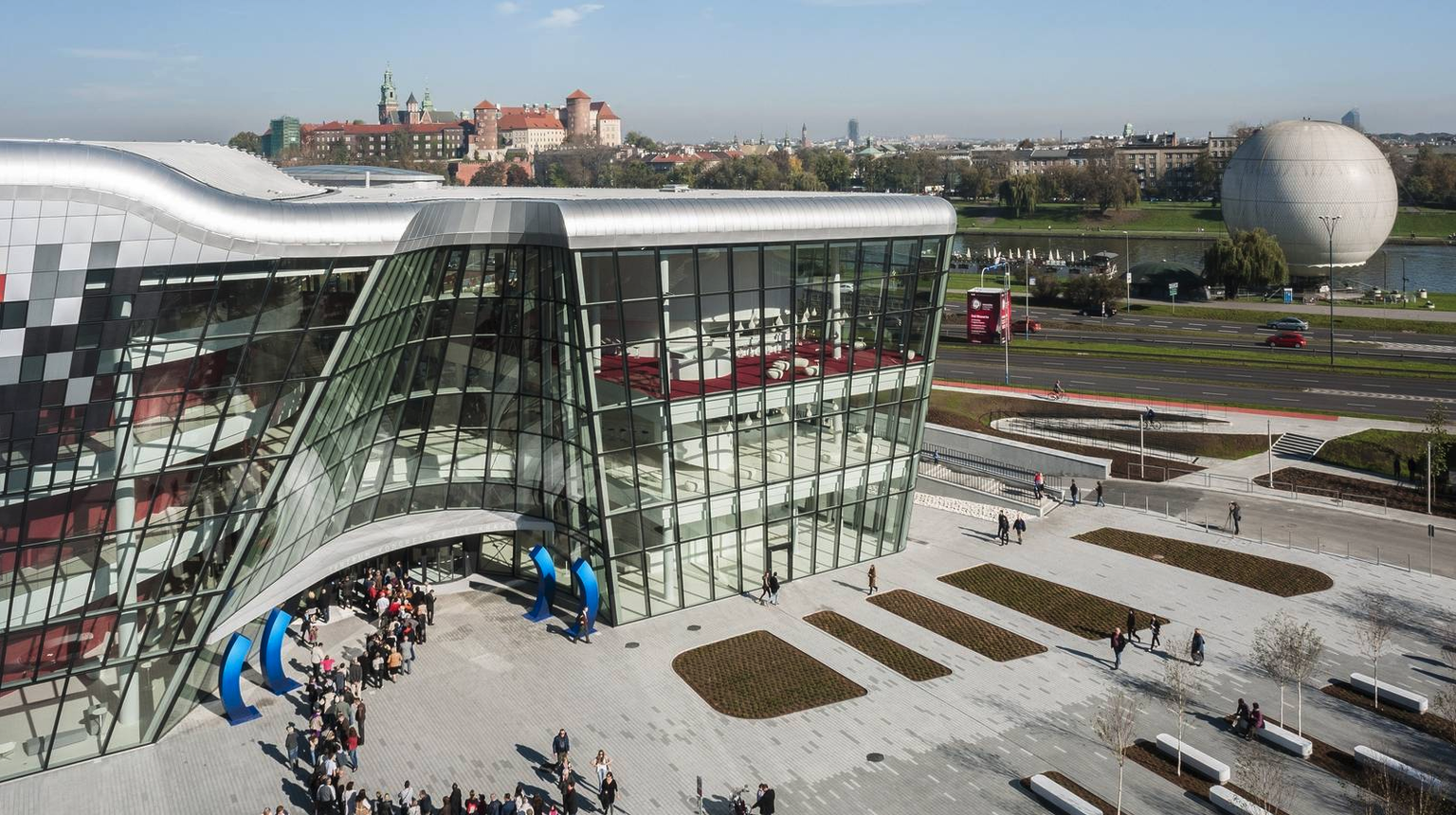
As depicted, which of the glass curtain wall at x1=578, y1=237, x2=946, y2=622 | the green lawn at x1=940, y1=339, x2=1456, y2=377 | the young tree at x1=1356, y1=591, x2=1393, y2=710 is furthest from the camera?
the green lawn at x1=940, y1=339, x2=1456, y2=377

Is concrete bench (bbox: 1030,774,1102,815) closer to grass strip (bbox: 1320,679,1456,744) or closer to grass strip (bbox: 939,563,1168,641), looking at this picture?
grass strip (bbox: 939,563,1168,641)

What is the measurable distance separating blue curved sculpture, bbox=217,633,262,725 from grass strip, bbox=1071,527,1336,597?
3037 cm

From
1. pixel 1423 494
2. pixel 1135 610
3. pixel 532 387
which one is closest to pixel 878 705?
pixel 1135 610

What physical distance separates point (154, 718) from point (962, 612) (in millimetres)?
23761

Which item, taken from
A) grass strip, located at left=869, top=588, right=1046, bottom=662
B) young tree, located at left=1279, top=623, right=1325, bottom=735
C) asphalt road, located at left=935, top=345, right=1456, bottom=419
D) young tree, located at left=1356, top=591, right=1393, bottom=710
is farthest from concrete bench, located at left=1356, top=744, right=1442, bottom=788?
asphalt road, located at left=935, top=345, right=1456, bottom=419

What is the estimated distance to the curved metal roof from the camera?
24.0 meters

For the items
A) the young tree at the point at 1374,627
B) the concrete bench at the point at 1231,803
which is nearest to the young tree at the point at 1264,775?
the concrete bench at the point at 1231,803

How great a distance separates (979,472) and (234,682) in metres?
35.8

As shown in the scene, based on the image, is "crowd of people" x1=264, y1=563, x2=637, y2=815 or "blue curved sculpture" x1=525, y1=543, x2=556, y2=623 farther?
"blue curved sculpture" x1=525, y1=543, x2=556, y2=623

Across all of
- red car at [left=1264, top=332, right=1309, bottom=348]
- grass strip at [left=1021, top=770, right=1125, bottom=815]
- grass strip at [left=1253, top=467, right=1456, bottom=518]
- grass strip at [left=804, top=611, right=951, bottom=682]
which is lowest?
grass strip at [left=1021, top=770, right=1125, bottom=815]

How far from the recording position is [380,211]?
29.0 metres

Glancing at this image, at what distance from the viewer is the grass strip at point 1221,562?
1516 inches

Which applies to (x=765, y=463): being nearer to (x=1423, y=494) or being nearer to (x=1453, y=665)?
(x=1453, y=665)

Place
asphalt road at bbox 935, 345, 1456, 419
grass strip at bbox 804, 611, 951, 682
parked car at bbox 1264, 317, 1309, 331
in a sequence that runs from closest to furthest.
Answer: grass strip at bbox 804, 611, 951, 682, asphalt road at bbox 935, 345, 1456, 419, parked car at bbox 1264, 317, 1309, 331
